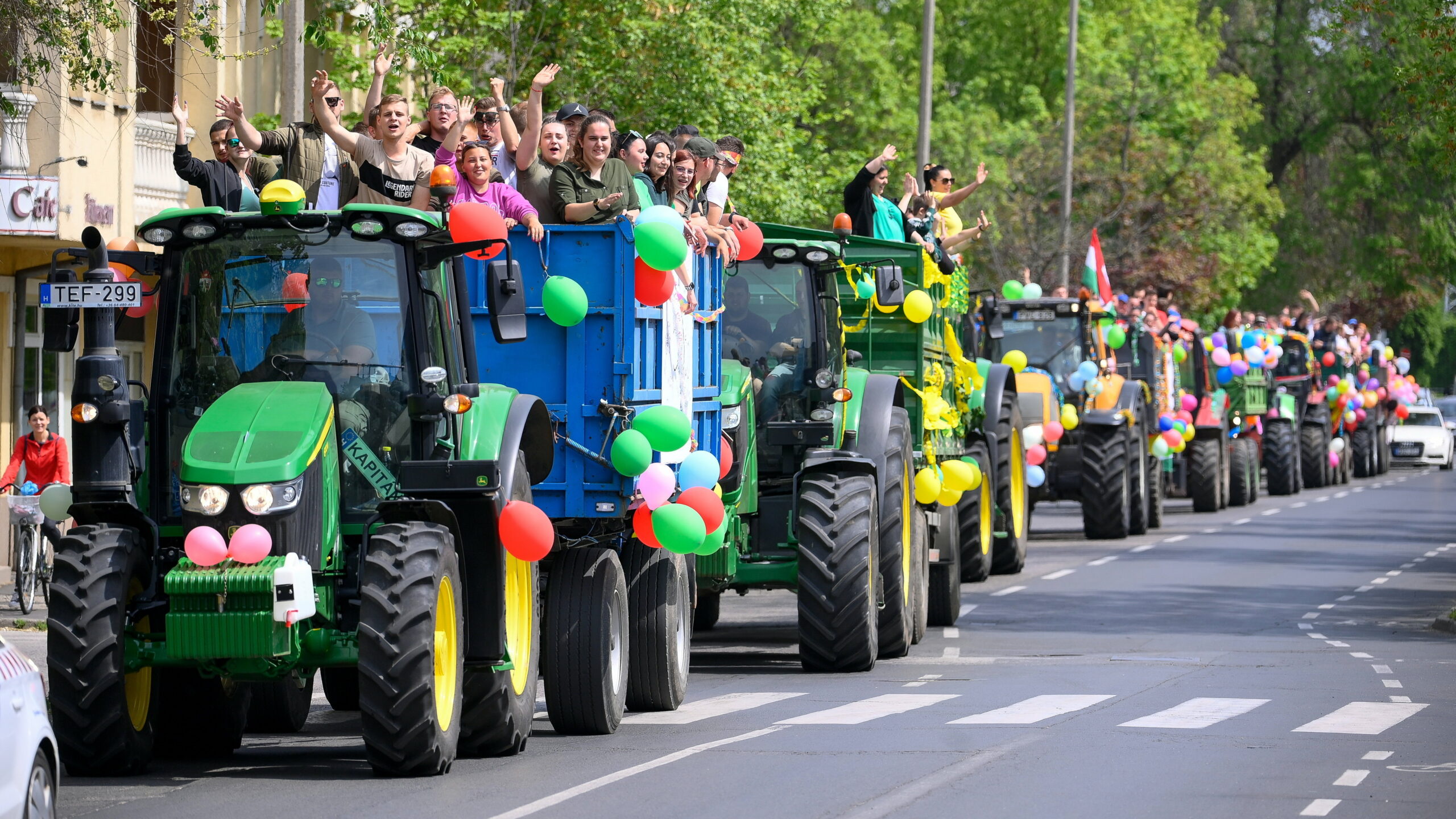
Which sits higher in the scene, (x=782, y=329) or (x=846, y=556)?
(x=782, y=329)

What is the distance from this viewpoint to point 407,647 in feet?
31.2

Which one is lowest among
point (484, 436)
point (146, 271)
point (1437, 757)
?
point (1437, 757)

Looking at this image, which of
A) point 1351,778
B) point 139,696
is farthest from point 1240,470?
point 139,696

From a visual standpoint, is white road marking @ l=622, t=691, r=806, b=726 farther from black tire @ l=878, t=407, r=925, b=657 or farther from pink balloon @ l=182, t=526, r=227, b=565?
pink balloon @ l=182, t=526, r=227, b=565

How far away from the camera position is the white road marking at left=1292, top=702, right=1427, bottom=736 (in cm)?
1209

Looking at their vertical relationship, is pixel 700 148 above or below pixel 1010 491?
above

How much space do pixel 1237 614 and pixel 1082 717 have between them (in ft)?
25.4

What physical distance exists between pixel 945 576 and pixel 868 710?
5938mm

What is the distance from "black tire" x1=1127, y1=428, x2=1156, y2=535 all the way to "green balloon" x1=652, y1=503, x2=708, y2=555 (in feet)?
55.2

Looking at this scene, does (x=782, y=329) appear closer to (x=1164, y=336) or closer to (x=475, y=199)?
(x=475, y=199)

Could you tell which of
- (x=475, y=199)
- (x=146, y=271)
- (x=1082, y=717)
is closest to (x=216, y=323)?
(x=146, y=271)

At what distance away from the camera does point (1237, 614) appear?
20.0 meters

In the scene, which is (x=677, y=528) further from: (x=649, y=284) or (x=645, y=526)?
(x=649, y=284)

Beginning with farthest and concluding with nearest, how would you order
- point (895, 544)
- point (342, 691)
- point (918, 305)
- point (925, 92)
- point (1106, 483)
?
point (925, 92), point (1106, 483), point (918, 305), point (895, 544), point (342, 691)
